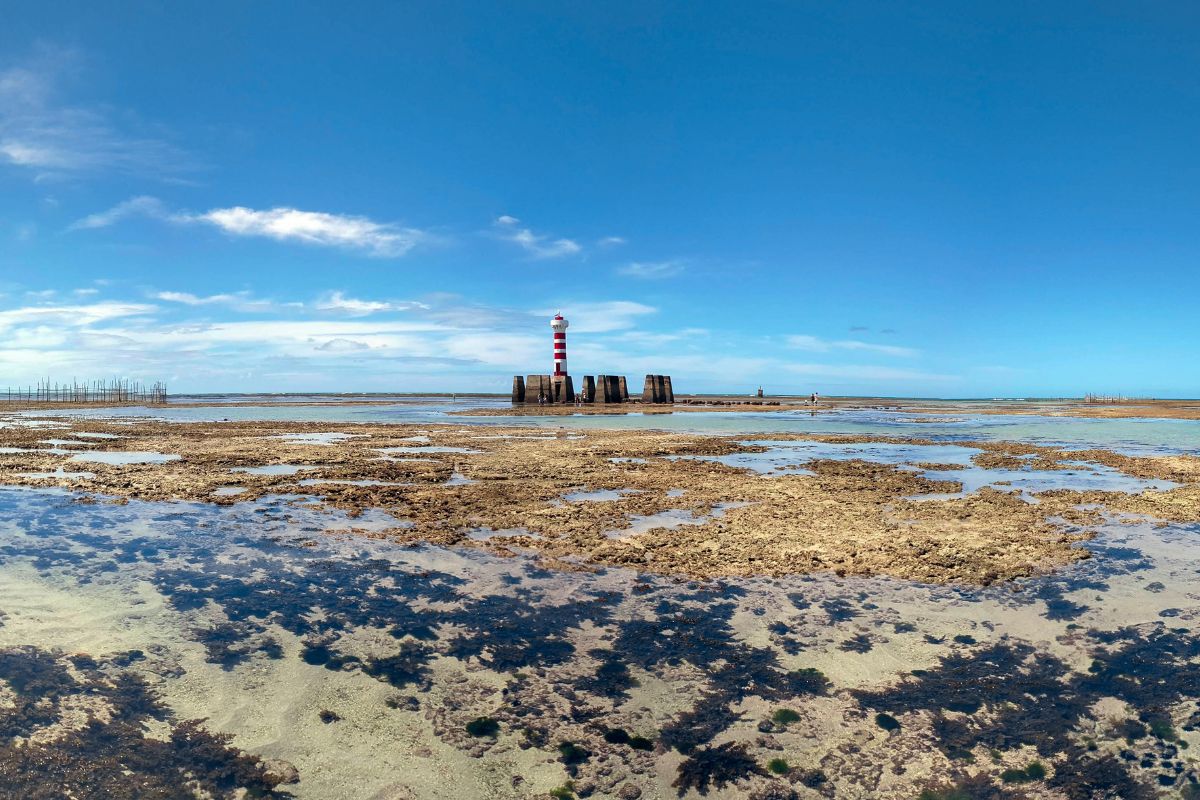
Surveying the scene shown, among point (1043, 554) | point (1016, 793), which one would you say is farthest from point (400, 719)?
point (1043, 554)

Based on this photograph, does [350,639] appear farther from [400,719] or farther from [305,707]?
[400,719]

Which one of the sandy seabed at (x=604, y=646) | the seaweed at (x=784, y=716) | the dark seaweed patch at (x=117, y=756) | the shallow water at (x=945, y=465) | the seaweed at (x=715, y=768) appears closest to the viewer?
the dark seaweed patch at (x=117, y=756)

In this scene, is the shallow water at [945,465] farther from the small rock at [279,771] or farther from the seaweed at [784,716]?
the small rock at [279,771]

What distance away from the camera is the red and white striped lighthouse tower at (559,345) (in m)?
72.1

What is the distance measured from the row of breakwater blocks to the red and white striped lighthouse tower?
1.03 metres

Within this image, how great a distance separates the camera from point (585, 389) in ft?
244

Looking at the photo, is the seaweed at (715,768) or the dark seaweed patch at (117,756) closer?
the dark seaweed patch at (117,756)

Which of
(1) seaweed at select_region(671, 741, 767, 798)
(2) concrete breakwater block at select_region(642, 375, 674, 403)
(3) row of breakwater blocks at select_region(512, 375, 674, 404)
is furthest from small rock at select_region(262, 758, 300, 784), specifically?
(2) concrete breakwater block at select_region(642, 375, 674, 403)

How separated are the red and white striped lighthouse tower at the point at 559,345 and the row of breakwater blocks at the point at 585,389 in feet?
3.37

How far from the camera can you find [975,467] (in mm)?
18172

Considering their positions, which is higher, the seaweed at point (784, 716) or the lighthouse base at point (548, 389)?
the lighthouse base at point (548, 389)

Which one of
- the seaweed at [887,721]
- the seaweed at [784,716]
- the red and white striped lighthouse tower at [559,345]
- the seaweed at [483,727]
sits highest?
the red and white striped lighthouse tower at [559,345]

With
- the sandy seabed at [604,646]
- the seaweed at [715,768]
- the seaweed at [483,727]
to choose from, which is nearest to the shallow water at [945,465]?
the sandy seabed at [604,646]

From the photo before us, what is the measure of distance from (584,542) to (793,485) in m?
6.73
